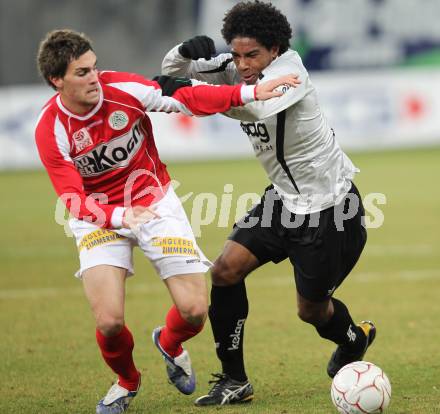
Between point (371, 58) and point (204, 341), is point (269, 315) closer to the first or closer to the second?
point (204, 341)

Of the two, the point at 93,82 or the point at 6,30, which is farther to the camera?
the point at 6,30

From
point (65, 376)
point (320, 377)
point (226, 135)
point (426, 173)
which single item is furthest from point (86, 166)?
point (226, 135)

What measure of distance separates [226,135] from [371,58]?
15.8 feet

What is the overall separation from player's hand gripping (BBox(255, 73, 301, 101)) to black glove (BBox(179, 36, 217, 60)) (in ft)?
2.45

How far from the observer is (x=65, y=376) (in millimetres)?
6832

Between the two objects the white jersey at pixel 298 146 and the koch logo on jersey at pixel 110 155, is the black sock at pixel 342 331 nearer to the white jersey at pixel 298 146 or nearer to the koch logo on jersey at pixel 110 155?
the white jersey at pixel 298 146

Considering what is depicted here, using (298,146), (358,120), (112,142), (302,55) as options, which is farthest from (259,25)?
(302,55)

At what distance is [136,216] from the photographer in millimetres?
5703

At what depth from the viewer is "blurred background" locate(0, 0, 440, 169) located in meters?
23.7

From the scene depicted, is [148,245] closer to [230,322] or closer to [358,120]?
[230,322]

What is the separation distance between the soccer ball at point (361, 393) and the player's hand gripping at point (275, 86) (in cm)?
167

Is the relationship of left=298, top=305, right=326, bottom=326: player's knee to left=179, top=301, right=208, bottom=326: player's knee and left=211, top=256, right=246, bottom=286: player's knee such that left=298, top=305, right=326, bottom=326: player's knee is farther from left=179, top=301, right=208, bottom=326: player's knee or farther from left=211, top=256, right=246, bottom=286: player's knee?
left=179, top=301, right=208, bottom=326: player's knee

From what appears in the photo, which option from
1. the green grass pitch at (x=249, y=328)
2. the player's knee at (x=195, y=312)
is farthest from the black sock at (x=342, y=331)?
the player's knee at (x=195, y=312)

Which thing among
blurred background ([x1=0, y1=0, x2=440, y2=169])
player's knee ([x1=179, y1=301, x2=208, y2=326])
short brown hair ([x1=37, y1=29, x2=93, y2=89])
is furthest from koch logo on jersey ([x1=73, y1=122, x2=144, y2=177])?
blurred background ([x1=0, y1=0, x2=440, y2=169])
